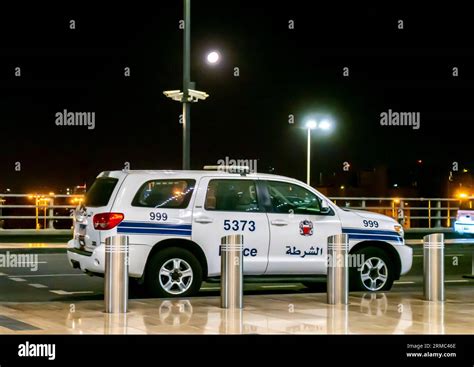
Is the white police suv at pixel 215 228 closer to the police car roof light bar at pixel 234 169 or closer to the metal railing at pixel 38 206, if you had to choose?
the police car roof light bar at pixel 234 169

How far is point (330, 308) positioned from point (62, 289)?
17.1 ft

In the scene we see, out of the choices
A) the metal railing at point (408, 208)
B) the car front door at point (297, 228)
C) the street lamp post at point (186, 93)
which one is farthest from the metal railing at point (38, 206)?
the car front door at point (297, 228)

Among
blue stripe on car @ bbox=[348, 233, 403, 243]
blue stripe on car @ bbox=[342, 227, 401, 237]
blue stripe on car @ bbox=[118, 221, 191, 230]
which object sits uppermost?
blue stripe on car @ bbox=[118, 221, 191, 230]

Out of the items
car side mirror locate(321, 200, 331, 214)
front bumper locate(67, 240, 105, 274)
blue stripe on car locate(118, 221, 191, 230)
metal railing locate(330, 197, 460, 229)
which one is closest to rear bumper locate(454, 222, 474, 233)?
metal railing locate(330, 197, 460, 229)

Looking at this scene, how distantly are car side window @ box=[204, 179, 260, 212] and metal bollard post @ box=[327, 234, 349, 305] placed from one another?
1815 millimetres

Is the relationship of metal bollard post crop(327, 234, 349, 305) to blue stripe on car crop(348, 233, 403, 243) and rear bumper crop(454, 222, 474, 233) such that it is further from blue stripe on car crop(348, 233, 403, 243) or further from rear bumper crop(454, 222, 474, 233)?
rear bumper crop(454, 222, 474, 233)

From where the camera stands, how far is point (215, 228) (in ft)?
45.9

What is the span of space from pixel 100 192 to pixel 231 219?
1.95 metres

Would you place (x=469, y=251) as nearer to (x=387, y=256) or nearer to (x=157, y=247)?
(x=387, y=256)

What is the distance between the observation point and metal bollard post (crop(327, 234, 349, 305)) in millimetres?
12844

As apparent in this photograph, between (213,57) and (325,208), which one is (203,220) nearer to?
(325,208)

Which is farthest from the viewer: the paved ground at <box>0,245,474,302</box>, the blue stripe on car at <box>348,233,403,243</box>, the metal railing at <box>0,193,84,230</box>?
the metal railing at <box>0,193,84,230</box>

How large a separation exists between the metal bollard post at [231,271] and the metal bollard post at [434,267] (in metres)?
2.89

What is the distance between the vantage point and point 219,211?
14.1m
